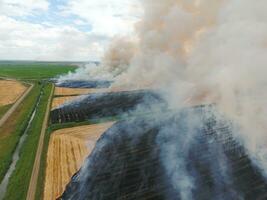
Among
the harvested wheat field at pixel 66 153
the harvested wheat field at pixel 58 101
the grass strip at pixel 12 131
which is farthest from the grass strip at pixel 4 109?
the harvested wheat field at pixel 66 153

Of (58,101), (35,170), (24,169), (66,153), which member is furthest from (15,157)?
(58,101)

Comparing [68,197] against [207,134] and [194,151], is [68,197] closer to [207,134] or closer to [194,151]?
[194,151]

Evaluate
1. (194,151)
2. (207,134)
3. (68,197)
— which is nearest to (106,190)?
(68,197)

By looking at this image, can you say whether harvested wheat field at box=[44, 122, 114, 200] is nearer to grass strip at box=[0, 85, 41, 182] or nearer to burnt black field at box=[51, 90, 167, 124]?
grass strip at box=[0, 85, 41, 182]

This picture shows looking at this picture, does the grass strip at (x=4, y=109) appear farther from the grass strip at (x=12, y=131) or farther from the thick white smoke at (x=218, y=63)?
the thick white smoke at (x=218, y=63)

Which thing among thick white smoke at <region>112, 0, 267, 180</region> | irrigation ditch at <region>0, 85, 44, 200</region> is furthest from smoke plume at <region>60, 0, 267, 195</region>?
irrigation ditch at <region>0, 85, 44, 200</region>

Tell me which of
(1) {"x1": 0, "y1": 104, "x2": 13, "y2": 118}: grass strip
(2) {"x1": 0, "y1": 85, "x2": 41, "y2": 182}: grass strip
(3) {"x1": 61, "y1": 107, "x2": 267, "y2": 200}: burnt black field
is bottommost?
(3) {"x1": 61, "y1": 107, "x2": 267, "y2": 200}: burnt black field

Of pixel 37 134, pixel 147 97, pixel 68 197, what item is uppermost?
pixel 147 97
